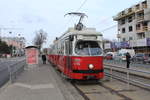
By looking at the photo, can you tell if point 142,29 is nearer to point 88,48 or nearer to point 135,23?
point 135,23

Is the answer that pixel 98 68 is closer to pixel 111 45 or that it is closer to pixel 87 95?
pixel 87 95

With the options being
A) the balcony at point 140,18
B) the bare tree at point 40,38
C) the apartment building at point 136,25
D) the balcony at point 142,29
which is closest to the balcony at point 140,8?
the apartment building at point 136,25

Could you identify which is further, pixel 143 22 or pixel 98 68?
pixel 143 22

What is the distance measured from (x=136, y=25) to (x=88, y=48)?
2168 inches

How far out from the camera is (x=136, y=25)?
2594 inches

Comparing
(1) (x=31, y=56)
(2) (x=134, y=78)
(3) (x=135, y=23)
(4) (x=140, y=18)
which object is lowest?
(2) (x=134, y=78)

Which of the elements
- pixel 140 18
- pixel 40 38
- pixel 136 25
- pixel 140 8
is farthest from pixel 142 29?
pixel 40 38

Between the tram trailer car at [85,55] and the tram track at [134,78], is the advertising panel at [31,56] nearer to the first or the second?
the tram track at [134,78]

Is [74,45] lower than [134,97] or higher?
higher

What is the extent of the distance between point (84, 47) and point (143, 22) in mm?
51765

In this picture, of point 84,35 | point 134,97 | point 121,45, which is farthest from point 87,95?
point 121,45

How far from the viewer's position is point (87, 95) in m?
10.6

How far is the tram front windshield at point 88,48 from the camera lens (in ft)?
43.3

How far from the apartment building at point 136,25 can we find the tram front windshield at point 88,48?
38.5 m
